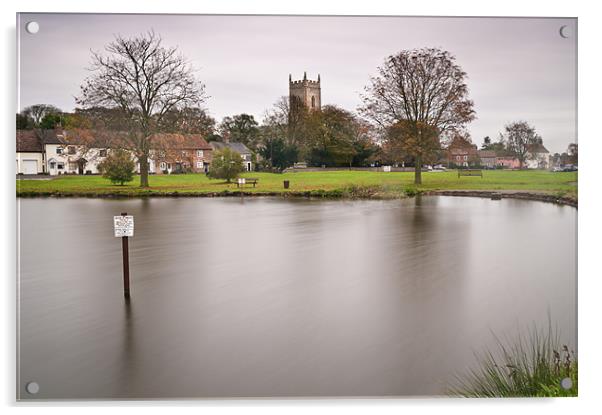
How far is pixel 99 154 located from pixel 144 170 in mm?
427

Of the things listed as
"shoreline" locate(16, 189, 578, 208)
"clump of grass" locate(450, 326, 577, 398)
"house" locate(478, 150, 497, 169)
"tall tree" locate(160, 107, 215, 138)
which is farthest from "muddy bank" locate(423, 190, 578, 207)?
"tall tree" locate(160, 107, 215, 138)

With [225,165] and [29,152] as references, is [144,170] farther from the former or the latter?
[29,152]

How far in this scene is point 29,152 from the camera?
15.5 feet

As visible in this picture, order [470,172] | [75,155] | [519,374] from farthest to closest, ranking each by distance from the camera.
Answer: [470,172], [75,155], [519,374]

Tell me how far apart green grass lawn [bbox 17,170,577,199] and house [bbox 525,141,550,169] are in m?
0.06

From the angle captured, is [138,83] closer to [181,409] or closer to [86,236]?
[86,236]

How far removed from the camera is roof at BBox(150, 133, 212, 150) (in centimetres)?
533

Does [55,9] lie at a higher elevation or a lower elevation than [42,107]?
higher

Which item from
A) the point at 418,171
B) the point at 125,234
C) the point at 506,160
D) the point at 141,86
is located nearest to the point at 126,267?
the point at 125,234

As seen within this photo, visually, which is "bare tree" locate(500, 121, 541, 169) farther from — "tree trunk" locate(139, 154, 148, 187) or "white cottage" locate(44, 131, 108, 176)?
"white cottage" locate(44, 131, 108, 176)

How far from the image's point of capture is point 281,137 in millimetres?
5438

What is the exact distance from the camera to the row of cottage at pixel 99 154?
4887 millimetres
